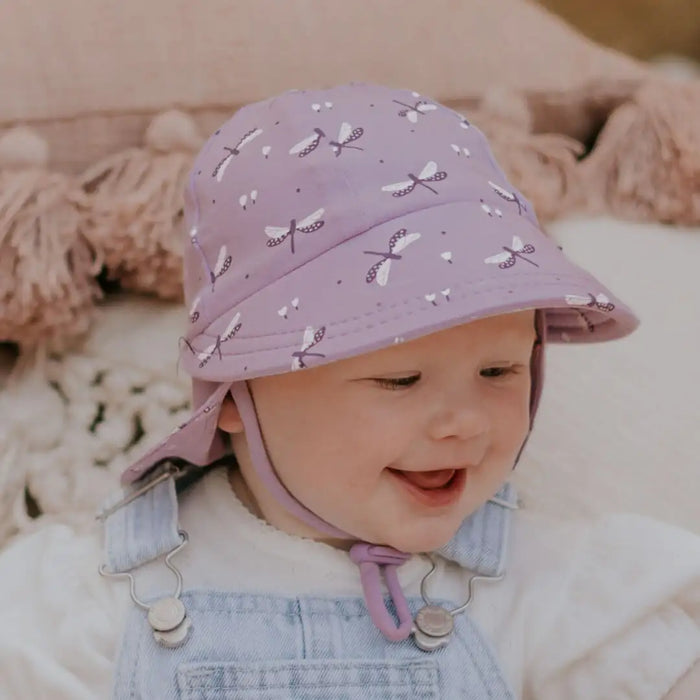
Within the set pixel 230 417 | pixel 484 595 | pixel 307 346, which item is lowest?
pixel 484 595

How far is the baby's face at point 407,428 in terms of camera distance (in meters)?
0.62

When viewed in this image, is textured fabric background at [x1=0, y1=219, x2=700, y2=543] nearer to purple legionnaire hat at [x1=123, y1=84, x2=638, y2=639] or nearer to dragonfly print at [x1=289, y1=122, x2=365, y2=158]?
purple legionnaire hat at [x1=123, y1=84, x2=638, y2=639]

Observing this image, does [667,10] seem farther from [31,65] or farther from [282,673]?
[282,673]

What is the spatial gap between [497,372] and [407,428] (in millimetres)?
82

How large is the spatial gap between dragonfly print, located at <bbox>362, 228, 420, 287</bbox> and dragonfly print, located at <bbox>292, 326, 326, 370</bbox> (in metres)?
0.04

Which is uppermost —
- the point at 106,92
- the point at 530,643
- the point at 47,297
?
the point at 106,92

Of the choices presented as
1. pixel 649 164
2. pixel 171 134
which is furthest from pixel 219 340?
pixel 649 164

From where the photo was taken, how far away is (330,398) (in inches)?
25.0

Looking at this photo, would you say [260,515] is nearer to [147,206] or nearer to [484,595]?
[484,595]

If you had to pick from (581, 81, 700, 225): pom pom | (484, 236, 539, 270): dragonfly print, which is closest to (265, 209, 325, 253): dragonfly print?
(484, 236, 539, 270): dragonfly print

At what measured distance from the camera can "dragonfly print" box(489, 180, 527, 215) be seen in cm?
67

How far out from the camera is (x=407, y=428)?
2.05 feet

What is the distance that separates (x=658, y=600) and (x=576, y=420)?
8.1 inches

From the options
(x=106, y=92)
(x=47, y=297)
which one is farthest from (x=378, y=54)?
(x=47, y=297)
